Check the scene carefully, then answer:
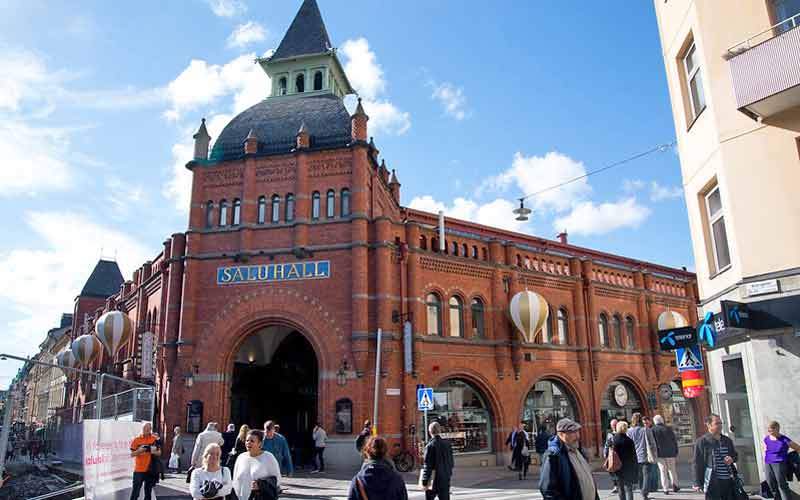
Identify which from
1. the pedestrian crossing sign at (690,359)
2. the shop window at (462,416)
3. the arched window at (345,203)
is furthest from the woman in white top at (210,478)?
the shop window at (462,416)

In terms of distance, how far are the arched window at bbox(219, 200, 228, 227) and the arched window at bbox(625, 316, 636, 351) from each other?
781 inches

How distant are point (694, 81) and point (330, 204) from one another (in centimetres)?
1385

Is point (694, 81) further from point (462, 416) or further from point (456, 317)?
point (462, 416)

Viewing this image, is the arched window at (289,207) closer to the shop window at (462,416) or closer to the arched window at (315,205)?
the arched window at (315,205)

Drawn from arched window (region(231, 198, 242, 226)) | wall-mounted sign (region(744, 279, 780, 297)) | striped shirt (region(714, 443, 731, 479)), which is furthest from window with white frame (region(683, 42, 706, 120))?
arched window (region(231, 198, 242, 226))

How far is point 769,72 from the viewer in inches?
397

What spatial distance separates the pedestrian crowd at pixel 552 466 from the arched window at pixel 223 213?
11.9 m

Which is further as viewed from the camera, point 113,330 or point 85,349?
point 85,349

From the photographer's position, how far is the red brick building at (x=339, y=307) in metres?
22.0

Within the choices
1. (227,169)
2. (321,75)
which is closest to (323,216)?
(227,169)

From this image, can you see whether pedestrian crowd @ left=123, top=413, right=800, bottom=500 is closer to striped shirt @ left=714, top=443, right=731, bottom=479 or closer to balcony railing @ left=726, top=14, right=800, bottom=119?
striped shirt @ left=714, top=443, right=731, bottom=479

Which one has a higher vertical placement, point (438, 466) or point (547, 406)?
point (547, 406)

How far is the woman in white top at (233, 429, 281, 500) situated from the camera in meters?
7.00

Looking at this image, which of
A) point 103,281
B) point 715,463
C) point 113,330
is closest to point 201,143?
point 113,330
